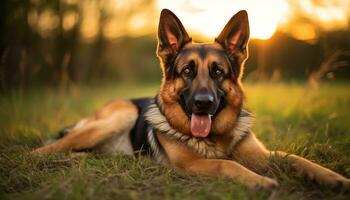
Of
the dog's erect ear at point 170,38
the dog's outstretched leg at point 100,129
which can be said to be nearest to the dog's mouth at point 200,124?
the dog's erect ear at point 170,38

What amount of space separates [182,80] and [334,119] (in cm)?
315

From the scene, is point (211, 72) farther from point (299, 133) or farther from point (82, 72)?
point (82, 72)

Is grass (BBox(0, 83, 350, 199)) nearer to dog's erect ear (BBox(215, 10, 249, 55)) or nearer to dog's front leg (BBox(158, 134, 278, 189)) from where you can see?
dog's front leg (BBox(158, 134, 278, 189))

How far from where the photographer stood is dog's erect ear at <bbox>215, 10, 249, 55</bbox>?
449 cm

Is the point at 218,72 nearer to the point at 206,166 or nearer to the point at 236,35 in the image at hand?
the point at 236,35

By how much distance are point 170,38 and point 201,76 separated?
0.76m

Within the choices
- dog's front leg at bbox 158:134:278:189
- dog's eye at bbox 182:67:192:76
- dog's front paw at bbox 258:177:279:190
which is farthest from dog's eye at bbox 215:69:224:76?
dog's front paw at bbox 258:177:279:190

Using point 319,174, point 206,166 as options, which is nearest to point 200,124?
point 206,166

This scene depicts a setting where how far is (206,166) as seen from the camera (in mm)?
3898

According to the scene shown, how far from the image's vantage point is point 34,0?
37.8ft

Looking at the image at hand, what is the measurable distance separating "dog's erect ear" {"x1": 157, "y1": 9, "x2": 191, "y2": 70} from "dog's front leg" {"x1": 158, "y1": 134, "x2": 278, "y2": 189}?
3.23 feet

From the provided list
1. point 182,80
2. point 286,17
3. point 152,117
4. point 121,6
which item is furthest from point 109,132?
point 121,6

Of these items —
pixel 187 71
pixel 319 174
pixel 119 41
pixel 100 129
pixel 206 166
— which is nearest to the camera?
pixel 319 174

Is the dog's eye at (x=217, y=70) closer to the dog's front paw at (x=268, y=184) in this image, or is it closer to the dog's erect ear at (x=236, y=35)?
the dog's erect ear at (x=236, y=35)
